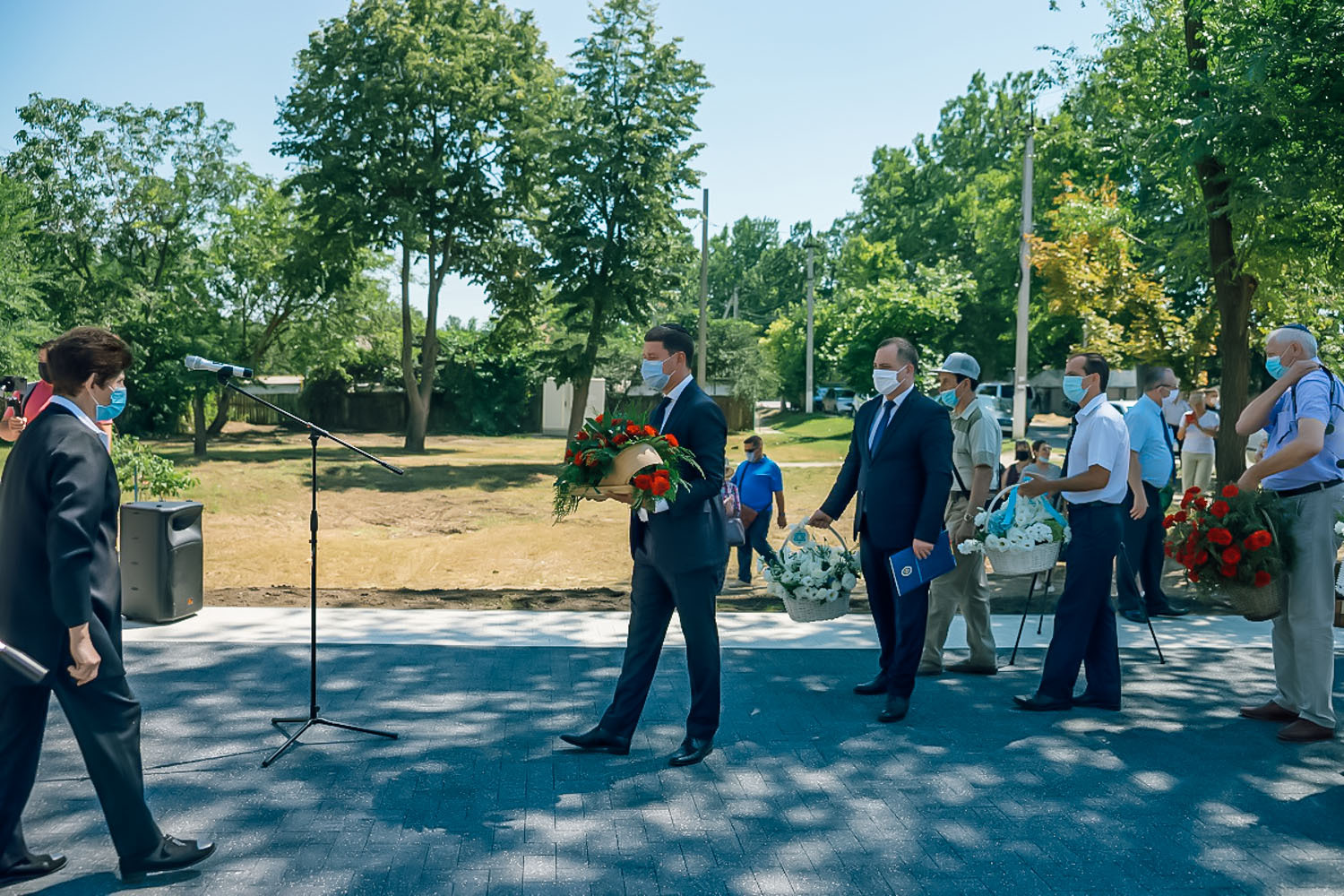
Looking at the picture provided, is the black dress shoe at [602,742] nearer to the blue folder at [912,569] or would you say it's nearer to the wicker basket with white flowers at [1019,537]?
the blue folder at [912,569]

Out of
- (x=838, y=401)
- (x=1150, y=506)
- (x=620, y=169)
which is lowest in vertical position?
(x=1150, y=506)

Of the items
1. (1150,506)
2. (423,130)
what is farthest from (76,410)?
(423,130)

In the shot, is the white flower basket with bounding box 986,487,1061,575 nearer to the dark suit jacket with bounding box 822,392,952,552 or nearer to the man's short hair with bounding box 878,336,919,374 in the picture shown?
the dark suit jacket with bounding box 822,392,952,552

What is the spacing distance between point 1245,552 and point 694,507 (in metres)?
3.27

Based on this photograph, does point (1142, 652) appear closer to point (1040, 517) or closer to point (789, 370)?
point (1040, 517)

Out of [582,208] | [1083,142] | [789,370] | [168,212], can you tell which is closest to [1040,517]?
[1083,142]

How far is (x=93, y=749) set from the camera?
13.7 feet

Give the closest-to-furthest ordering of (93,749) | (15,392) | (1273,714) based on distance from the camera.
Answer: (93,749) → (1273,714) → (15,392)

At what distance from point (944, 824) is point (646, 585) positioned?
191 cm

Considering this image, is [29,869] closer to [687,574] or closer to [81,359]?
Answer: [81,359]

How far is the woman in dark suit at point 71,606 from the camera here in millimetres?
4047

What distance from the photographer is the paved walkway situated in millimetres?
4539

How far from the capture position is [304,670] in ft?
25.3

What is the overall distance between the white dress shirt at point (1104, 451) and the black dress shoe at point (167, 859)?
16.8 feet
